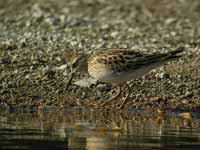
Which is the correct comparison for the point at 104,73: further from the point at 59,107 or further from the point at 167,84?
the point at 167,84

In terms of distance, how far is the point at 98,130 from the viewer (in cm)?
1175

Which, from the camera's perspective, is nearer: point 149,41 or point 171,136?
point 171,136

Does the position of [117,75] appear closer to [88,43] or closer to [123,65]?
[123,65]

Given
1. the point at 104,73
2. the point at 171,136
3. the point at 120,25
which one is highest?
the point at 120,25

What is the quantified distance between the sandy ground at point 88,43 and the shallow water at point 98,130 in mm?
747

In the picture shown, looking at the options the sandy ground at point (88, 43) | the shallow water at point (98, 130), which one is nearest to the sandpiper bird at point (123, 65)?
the shallow water at point (98, 130)

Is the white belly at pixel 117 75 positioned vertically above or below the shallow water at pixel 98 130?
above

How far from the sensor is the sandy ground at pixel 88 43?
1464cm

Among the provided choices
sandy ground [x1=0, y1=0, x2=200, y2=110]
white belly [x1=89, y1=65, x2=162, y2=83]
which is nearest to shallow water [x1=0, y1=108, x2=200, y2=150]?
white belly [x1=89, y1=65, x2=162, y2=83]

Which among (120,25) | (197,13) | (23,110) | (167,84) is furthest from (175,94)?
(197,13)

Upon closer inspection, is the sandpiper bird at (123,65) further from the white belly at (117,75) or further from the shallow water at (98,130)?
the shallow water at (98,130)

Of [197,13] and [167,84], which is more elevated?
[197,13]

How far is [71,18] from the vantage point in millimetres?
23328

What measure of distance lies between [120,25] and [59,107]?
862cm
